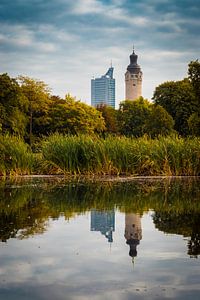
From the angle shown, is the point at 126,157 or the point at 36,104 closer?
the point at 126,157

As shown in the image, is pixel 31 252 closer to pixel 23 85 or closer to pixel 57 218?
pixel 57 218

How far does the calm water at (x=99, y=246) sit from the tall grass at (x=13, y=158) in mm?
7605

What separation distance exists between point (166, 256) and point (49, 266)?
148cm

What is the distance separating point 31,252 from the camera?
7355 mm

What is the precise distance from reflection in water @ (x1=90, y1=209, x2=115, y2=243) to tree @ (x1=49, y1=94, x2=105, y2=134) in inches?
1625

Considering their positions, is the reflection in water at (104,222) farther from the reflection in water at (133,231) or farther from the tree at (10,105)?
the tree at (10,105)

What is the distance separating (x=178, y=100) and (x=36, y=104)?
47.2 ft

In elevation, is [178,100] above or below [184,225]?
above

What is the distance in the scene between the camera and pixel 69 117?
54.8m

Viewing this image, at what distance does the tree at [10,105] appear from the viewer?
4347cm

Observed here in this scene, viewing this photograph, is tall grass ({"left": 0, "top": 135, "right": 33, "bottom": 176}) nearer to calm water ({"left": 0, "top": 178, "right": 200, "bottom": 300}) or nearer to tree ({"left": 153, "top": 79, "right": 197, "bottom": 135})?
calm water ({"left": 0, "top": 178, "right": 200, "bottom": 300})

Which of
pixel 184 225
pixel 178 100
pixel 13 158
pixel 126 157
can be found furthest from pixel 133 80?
pixel 184 225

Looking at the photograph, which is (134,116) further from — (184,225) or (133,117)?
(184,225)

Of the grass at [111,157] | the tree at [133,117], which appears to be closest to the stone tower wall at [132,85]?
the tree at [133,117]
